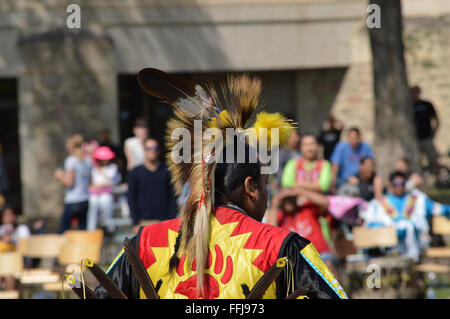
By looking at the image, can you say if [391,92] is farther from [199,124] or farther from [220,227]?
[220,227]

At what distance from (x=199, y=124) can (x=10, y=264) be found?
Answer: 503 centimetres

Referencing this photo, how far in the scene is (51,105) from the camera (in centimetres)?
1407

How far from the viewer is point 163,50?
14.8 metres

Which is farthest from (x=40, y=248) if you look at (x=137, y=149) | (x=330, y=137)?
(x=330, y=137)

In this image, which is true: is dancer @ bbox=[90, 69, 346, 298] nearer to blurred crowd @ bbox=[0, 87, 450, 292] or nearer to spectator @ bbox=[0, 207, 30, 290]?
blurred crowd @ bbox=[0, 87, 450, 292]

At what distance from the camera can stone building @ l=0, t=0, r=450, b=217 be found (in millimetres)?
14062

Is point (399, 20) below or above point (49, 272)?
above

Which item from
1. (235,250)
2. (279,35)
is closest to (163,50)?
(279,35)

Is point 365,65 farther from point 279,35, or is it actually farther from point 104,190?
point 104,190

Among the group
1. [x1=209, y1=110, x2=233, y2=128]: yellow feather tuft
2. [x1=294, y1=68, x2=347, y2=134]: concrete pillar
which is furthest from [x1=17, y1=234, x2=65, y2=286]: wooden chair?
[x1=294, y1=68, x2=347, y2=134]: concrete pillar

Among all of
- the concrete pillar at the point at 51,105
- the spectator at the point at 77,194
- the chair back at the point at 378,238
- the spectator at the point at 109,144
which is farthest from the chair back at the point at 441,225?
the concrete pillar at the point at 51,105
